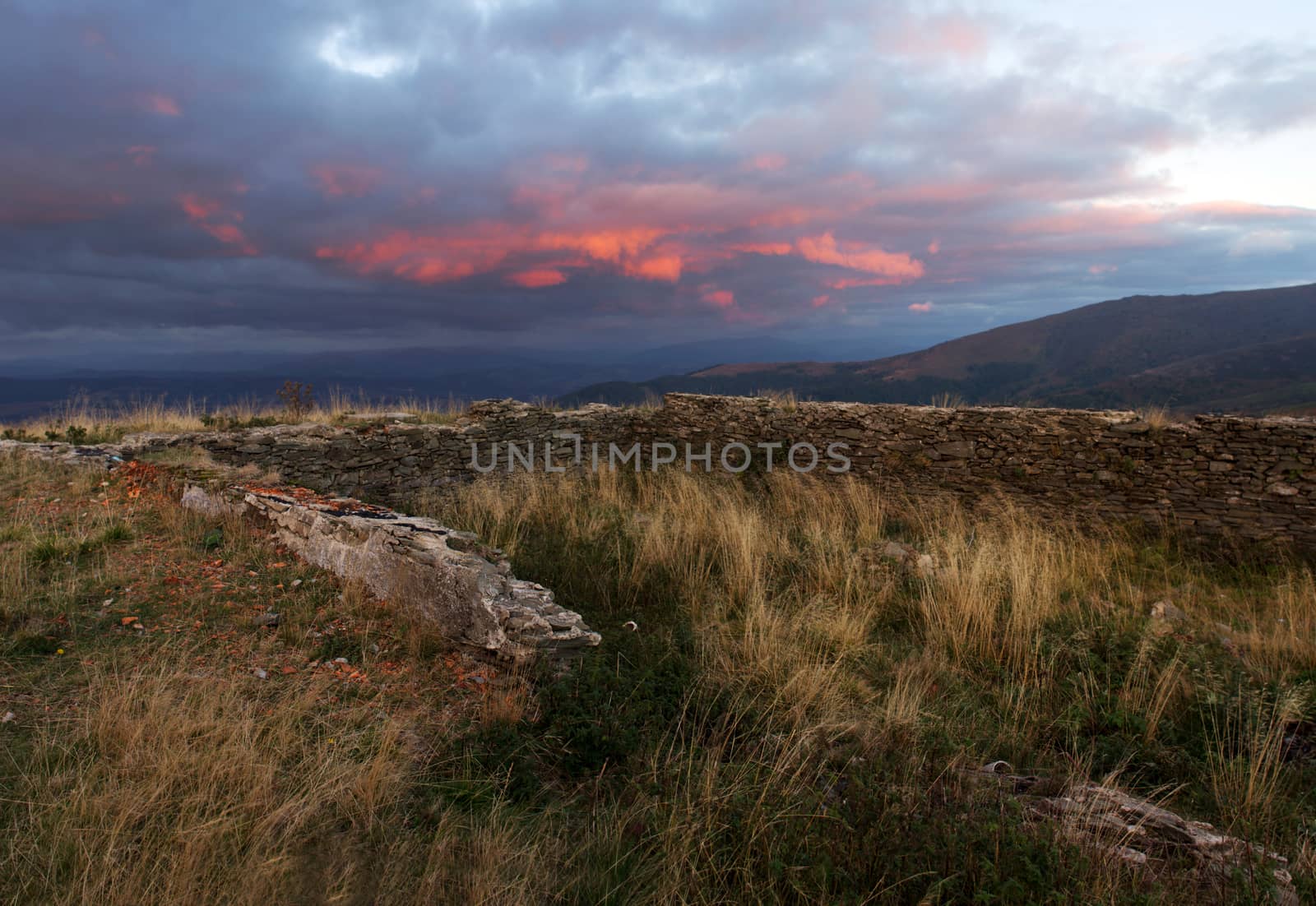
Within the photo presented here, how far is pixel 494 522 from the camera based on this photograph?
7156 mm

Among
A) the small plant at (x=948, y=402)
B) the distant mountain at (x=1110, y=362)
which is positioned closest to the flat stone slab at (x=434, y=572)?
the small plant at (x=948, y=402)

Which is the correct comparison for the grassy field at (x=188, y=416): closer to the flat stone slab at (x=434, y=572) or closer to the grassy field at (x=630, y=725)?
the grassy field at (x=630, y=725)

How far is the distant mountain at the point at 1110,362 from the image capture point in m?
61.1

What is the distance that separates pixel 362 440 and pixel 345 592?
6.03m

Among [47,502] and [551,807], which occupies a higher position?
[47,502]

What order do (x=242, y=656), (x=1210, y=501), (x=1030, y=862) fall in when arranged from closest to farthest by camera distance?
(x=1030, y=862) < (x=242, y=656) < (x=1210, y=501)

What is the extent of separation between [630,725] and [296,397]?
11.6 m

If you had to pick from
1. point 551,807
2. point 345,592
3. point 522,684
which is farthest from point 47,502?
point 551,807

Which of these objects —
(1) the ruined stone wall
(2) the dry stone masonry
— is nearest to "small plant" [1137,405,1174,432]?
(1) the ruined stone wall

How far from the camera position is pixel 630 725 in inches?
Result: 127

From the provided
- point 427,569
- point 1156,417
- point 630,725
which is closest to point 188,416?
point 427,569

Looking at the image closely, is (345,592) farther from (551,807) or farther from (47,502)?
(47,502)

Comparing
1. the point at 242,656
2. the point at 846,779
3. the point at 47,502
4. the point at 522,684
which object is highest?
the point at 47,502

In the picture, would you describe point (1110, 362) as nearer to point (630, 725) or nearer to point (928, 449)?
point (928, 449)
